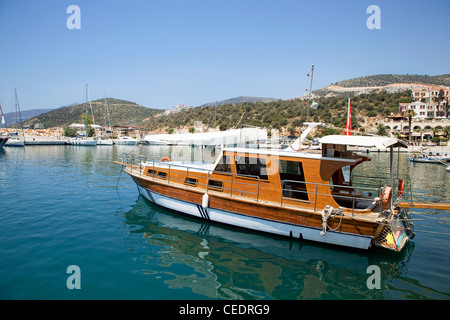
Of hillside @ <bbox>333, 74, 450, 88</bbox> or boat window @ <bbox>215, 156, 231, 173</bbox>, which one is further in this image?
hillside @ <bbox>333, 74, 450, 88</bbox>

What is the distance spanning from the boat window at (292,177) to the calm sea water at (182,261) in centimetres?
153

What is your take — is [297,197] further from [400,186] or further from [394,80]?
[394,80]

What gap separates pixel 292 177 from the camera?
9094 mm

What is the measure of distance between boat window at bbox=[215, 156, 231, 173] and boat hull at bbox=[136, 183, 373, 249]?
150 cm

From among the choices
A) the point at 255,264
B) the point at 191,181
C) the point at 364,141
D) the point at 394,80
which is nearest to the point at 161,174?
the point at 191,181

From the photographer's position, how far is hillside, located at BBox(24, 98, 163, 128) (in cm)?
12319

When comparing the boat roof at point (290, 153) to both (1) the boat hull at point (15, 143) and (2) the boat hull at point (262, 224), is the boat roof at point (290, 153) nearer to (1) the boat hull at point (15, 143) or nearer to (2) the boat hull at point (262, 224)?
(2) the boat hull at point (262, 224)

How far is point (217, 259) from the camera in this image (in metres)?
7.70

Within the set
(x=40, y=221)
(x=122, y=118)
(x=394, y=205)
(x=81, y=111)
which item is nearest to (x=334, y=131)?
(x=394, y=205)

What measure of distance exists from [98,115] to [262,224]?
13124 centimetres

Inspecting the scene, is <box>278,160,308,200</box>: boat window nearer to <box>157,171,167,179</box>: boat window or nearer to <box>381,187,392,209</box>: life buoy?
<box>381,187,392,209</box>: life buoy

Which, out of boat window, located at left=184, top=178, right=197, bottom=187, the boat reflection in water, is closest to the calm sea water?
the boat reflection in water

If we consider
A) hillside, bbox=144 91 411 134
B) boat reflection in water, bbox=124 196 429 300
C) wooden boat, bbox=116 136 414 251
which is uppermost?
hillside, bbox=144 91 411 134

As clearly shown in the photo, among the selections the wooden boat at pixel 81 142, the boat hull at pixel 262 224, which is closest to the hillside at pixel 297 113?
the wooden boat at pixel 81 142
